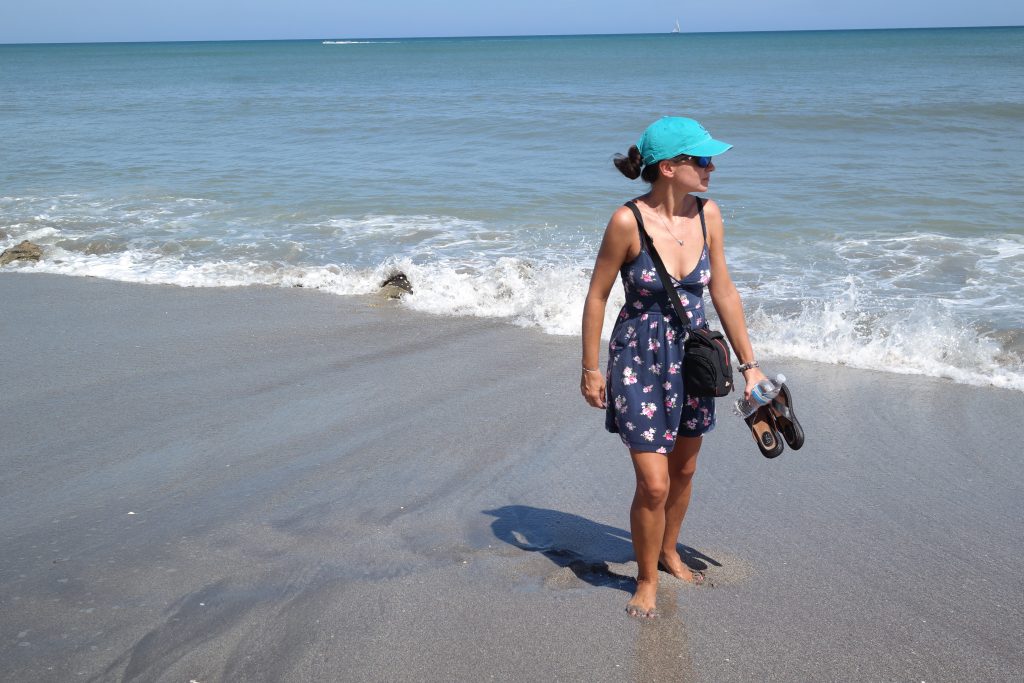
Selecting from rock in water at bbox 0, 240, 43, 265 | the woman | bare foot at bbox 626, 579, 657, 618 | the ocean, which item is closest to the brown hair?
the woman

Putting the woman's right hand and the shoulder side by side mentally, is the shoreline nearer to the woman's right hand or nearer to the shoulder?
the woman's right hand

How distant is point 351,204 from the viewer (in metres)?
12.9

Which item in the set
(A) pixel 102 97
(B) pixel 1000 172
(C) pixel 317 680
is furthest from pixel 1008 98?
(A) pixel 102 97

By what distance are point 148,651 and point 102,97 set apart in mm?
36173

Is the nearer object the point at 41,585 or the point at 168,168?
the point at 41,585

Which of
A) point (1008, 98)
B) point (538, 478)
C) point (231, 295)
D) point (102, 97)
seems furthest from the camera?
point (102, 97)

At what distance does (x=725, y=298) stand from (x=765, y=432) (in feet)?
1.58

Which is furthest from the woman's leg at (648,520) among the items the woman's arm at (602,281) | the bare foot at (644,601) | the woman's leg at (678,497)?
the woman's arm at (602,281)

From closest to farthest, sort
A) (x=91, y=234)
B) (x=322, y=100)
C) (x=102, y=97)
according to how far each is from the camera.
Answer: (x=91, y=234) → (x=322, y=100) → (x=102, y=97)

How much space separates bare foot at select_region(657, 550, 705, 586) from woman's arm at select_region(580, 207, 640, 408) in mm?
735

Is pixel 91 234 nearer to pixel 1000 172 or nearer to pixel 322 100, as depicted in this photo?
pixel 1000 172

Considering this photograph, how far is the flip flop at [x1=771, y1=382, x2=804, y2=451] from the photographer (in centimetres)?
312

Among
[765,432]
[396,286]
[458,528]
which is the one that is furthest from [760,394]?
[396,286]

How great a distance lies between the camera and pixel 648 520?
317 centimetres
